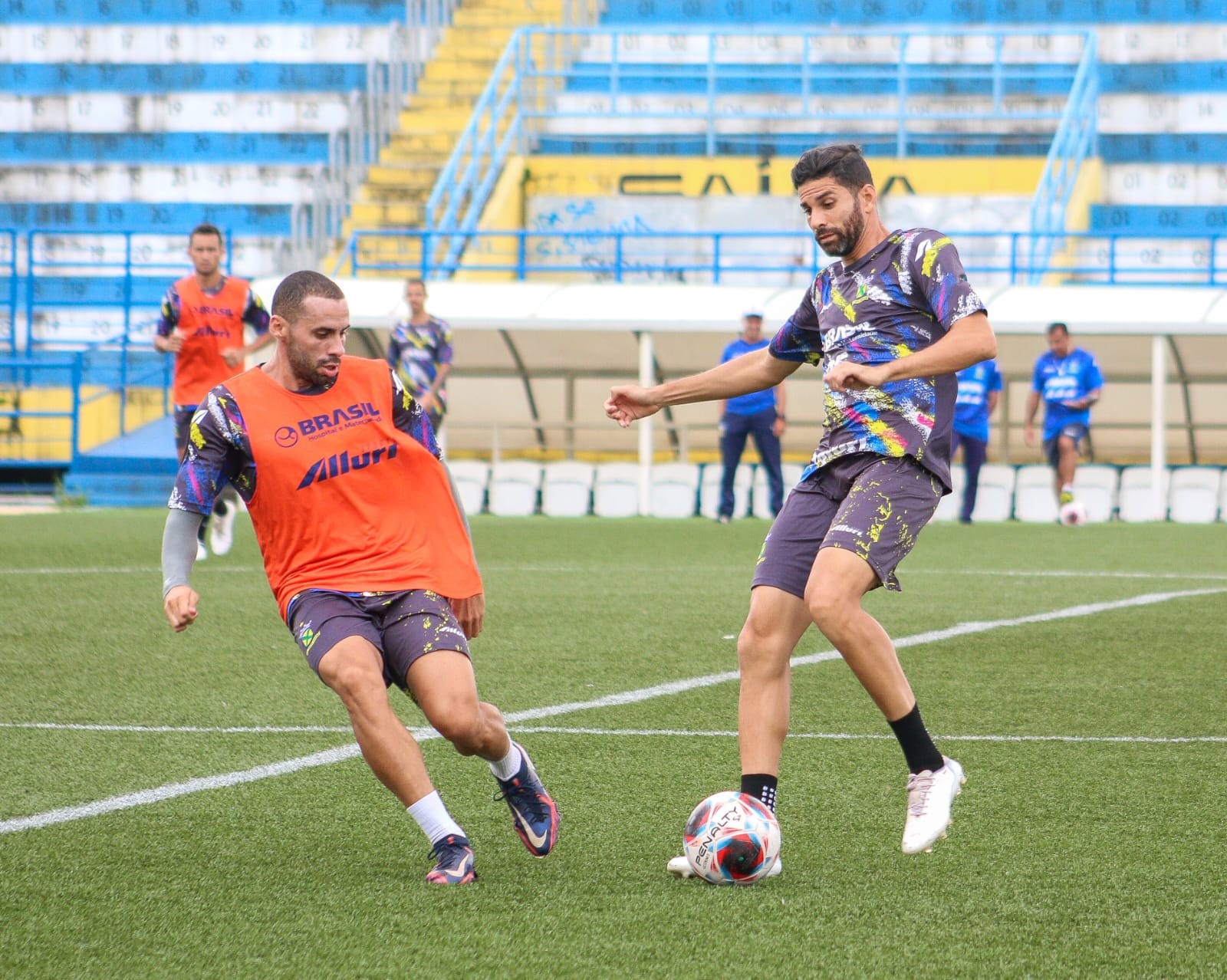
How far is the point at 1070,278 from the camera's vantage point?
24.0 m

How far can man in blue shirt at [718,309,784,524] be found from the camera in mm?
17000

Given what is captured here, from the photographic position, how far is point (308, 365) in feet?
14.3

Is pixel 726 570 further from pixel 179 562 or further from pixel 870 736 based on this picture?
pixel 179 562

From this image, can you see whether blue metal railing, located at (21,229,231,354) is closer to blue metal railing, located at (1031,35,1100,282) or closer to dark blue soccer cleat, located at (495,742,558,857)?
blue metal railing, located at (1031,35,1100,282)

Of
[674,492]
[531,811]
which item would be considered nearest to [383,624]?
[531,811]

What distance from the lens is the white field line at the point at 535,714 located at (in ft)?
15.5

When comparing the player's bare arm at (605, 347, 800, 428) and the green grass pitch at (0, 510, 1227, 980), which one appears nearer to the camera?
the green grass pitch at (0, 510, 1227, 980)

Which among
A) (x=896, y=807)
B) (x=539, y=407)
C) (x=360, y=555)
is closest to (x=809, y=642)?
(x=896, y=807)

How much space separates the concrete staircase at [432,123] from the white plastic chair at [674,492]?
226 inches

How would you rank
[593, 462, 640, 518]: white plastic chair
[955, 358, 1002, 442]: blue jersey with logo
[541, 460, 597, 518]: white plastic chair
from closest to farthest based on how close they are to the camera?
[955, 358, 1002, 442]: blue jersey with logo → [593, 462, 640, 518]: white plastic chair → [541, 460, 597, 518]: white plastic chair

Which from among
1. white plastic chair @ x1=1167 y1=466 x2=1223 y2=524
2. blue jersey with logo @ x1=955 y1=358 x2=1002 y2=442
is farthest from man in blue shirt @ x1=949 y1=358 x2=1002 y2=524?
white plastic chair @ x1=1167 y1=466 x2=1223 y2=524

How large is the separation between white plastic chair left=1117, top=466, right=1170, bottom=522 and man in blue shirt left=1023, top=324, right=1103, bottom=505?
149 centimetres

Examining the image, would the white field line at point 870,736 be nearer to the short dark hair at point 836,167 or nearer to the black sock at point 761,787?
the black sock at point 761,787

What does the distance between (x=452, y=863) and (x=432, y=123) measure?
2457 centimetres
